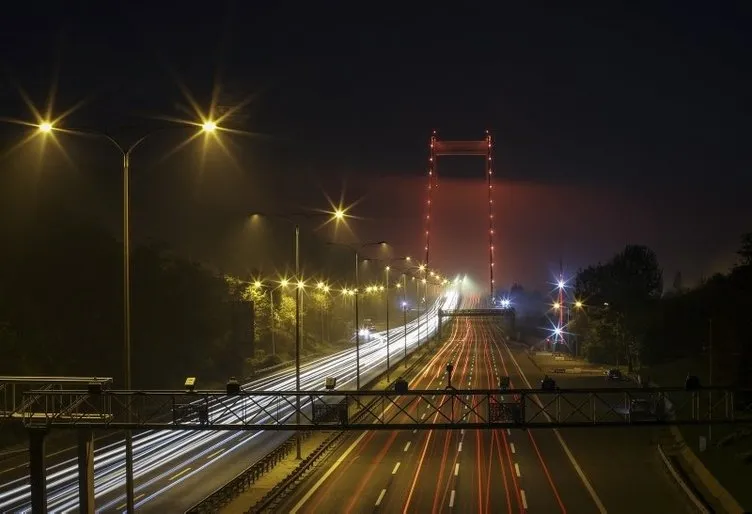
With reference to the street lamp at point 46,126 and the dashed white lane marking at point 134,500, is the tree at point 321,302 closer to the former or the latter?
the dashed white lane marking at point 134,500

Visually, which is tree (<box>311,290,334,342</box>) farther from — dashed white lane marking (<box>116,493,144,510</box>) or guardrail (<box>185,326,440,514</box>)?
dashed white lane marking (<box>116,493,144,510</box>)

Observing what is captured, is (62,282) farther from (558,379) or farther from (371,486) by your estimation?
(558,379)

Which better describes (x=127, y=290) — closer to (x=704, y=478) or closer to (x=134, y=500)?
(x=134, y=500)

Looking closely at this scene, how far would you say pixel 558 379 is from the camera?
64.2m

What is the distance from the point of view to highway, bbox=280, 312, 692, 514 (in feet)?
84.4

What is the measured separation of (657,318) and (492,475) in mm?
47956

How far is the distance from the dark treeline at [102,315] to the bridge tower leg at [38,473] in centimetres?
2120

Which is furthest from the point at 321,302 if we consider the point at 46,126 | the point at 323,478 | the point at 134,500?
the point at 46,126

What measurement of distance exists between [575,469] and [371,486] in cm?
858

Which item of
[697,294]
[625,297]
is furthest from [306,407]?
[625,297]

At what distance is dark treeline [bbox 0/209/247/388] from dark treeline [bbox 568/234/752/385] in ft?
103

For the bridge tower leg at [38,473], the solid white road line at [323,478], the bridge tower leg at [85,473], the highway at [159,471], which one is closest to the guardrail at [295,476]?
the solid white road line at [323,478]

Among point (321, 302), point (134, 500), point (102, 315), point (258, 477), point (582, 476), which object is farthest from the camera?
point (321, 302)

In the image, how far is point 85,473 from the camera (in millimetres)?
18797
